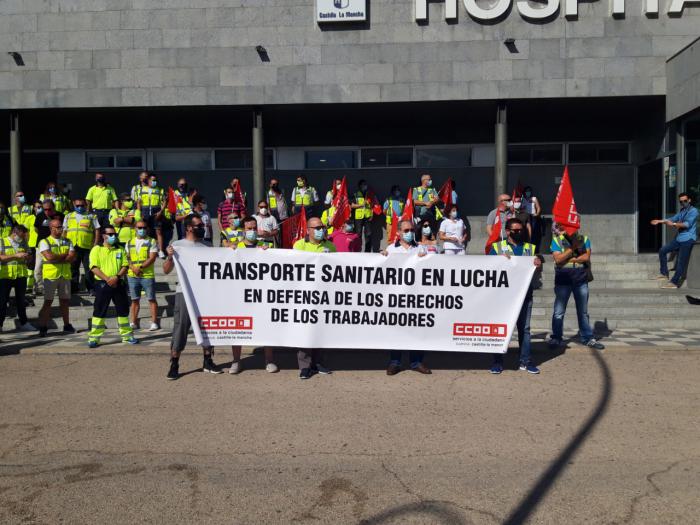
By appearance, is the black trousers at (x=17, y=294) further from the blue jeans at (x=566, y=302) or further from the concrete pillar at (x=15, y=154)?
the blue jeans at (x=566, y=302)

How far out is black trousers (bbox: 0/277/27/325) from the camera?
11.1m

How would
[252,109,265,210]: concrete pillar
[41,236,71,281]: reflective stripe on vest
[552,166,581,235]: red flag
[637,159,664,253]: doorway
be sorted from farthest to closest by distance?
[637,159,664,253]: doorway
[252,109,265,210]: concrete pillar
[41,236,71,281]: reflective stripe on vest
[552,166,581,235]: red flag

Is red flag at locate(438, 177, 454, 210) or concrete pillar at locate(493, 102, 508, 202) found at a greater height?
concrete pillar at locate(493, 102, 508, 202)

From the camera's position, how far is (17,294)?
11500 millimetres

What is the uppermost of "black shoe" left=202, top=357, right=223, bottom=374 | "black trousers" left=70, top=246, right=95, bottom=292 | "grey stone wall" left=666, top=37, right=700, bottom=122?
"grey stone wall" left=666, top=37, right=700, bottom=122

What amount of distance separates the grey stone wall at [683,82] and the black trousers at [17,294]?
46.3 feet

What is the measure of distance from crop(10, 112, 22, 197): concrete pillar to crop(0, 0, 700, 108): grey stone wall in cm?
48

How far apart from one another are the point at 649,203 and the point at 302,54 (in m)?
10.4

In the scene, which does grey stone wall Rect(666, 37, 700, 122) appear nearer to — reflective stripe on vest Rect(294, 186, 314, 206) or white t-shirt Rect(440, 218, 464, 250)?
white t-shirt Rect(440, 218, 464, 250)

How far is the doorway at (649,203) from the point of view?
1778 centimetres

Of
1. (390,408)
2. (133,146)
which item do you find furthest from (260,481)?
(133,146)

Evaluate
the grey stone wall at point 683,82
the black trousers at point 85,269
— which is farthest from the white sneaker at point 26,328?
the grey stone wall at point 683,82

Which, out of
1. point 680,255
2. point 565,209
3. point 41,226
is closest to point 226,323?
point 565,209

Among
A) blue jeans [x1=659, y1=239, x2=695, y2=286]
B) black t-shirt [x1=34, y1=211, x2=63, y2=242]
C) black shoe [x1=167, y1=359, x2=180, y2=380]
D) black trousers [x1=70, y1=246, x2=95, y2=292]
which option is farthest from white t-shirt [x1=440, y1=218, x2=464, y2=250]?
black t-shirt [x1=34, y1=211, x2=63, y2=242]
